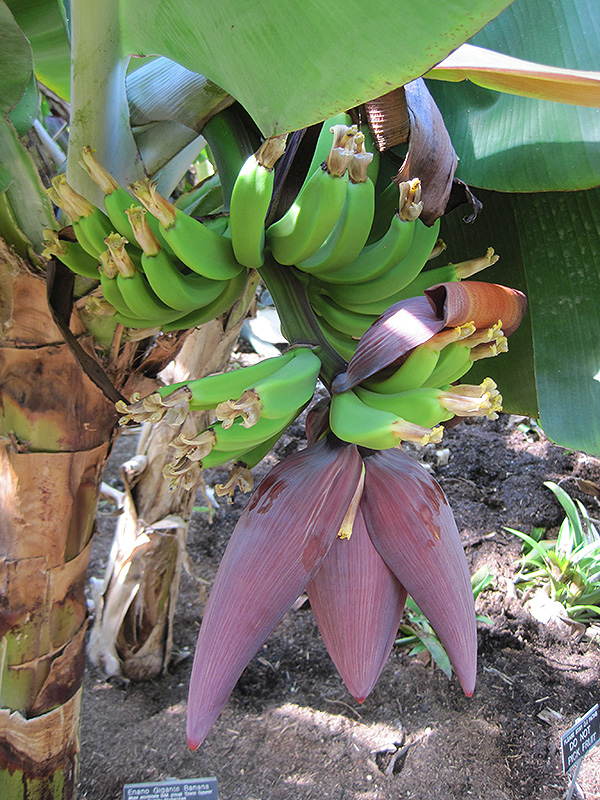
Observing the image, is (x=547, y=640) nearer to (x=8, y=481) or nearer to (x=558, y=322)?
(x=558, y=322)

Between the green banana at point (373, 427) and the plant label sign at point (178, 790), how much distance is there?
0.76 meters

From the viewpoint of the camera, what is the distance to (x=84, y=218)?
1.47 feet

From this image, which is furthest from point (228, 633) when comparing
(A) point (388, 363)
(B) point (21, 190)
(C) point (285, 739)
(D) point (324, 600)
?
(C) point (285, 739)

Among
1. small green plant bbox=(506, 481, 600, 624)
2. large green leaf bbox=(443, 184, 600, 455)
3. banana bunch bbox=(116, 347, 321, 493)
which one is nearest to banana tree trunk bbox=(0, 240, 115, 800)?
banana bunch bbox=(116, 347, 321, 493)

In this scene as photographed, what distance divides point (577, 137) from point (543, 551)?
1736 mm

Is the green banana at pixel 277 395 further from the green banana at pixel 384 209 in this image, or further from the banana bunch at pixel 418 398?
the green banana at pixel 384 209

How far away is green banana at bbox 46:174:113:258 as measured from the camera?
432 millimetres

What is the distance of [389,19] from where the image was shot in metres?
0.26

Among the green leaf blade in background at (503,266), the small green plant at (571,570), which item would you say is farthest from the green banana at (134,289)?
the small green plant at (571,570)

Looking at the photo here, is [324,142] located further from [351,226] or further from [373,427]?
[373,427]

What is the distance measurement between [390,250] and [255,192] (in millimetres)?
120

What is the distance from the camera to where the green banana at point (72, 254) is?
479mm

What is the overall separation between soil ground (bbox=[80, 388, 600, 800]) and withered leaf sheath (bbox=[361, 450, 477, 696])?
3.74ft

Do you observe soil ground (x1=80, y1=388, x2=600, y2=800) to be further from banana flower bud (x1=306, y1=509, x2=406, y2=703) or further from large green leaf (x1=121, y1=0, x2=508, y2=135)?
large green leaf (x1=121, y1=0, x2=508, y2=135)
